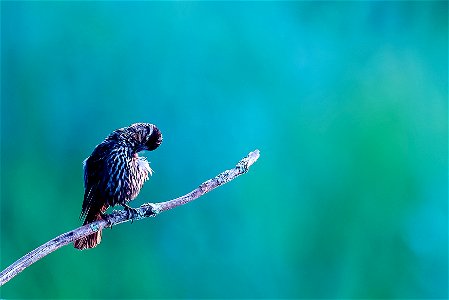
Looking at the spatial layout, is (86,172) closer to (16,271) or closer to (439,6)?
(16,271)

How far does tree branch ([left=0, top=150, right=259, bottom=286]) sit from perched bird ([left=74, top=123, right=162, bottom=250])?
0.08 metres

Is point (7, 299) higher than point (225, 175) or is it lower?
higher

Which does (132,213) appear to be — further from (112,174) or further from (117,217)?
(112,174)

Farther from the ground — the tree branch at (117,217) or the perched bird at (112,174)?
the perched bird at (112,174)

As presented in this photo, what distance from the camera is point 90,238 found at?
7.14 feet

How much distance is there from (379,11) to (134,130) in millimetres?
2209

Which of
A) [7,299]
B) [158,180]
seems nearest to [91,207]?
[158,180]

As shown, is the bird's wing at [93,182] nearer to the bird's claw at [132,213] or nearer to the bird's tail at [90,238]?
the bird's tail at [90,238]

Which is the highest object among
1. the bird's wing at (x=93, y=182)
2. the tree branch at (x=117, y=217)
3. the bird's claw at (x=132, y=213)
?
the bird's wing at (x=93, y=182)

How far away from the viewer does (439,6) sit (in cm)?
367

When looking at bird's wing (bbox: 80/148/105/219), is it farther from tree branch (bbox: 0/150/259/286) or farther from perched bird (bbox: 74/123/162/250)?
tree branch (bbox: 0/150/259/286)

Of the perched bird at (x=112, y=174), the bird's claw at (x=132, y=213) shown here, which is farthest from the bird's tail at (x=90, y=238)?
the bird's claw at (x=132, y=213)

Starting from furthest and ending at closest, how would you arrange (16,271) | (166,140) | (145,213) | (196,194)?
1. (166,140)
2. (145,213)
3. (196,194)
4. (16,271)

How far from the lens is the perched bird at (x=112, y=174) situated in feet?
7.18
